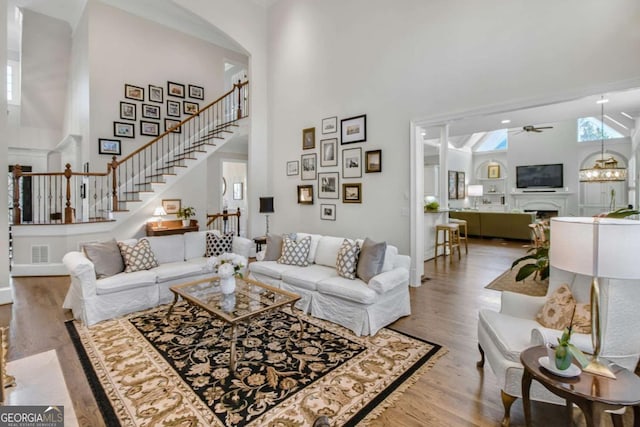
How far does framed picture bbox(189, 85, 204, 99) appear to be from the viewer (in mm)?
8430

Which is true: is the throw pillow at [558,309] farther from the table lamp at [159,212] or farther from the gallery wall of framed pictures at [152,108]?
the gallery wall of framed pictures at [152,108]

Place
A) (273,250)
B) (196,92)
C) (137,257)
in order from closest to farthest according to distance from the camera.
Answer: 1. (137,257)
2. (273,250)
3. (196,92)

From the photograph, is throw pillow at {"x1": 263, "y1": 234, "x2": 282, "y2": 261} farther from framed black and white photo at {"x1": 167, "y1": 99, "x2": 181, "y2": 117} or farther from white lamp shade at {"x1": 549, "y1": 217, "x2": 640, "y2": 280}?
framed black and white photo at {"x1": 167, "y1": 99, "x2": 181, "y2": 117}

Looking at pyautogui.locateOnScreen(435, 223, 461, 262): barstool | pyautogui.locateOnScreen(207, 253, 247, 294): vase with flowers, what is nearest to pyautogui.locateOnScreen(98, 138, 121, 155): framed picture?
pyautogui.locateOnScreen(207, 253, 247, 294): vase with flowers

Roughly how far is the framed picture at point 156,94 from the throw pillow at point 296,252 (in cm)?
584

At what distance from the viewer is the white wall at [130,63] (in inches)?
271

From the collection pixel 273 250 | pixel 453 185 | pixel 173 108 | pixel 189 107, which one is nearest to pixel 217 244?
pixel 273 250

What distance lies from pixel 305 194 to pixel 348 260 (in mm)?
2811

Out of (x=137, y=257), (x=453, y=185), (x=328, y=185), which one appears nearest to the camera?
(x=137, y=257)

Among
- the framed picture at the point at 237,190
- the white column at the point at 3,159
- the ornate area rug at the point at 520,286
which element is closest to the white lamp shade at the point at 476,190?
the ornate area rug at the point at 520,286

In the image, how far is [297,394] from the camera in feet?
7.50

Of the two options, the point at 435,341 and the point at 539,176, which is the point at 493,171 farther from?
the point at 435,341

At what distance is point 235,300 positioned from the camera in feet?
10.2

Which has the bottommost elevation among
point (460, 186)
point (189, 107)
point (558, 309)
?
point (558, 309)
